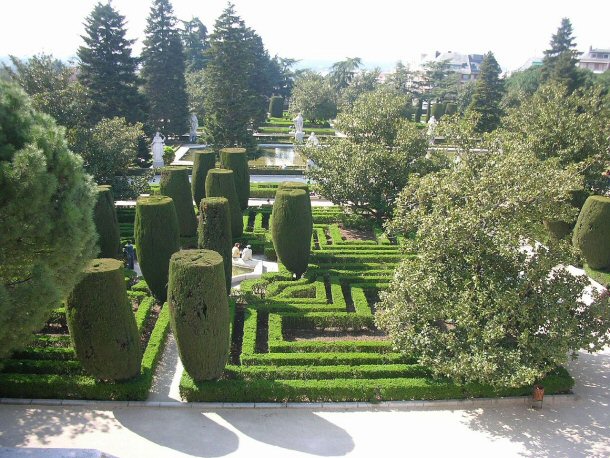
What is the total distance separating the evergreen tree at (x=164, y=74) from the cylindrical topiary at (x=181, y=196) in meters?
23.4

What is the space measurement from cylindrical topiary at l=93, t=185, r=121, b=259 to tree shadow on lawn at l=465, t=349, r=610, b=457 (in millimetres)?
12493

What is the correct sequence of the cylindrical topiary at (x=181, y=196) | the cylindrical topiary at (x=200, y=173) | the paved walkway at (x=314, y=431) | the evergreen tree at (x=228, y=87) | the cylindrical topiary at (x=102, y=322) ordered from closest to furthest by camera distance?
the paved walkway at (x=314, y=431) < the cylindrical topiary at (x=102, y=322) < the cylindrical topiary at (x=181, y=196) < the cylindrical topiary at (x=200, y=173) < the evergreen tree at (x=228, y=87)

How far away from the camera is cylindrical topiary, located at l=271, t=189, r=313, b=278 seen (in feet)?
58.3

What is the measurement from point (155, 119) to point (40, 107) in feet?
64.4

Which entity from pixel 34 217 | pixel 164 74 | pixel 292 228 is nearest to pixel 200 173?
pixel 292 228

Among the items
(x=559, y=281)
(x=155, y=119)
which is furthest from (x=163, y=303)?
(x=155, y=119)

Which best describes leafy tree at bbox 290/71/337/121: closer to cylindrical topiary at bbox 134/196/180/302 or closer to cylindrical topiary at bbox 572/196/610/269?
cylindrical topiary at bbox 572/196/610/269

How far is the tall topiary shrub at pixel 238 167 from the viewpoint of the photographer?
24891mm

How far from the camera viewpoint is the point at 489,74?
178 feet

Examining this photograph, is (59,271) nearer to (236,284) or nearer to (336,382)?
(336,382)

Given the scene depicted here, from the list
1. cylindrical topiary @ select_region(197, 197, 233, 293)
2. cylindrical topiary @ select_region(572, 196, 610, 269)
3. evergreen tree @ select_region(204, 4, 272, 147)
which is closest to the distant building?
evergreen tree @ select_region(204, 4, 272, 147)

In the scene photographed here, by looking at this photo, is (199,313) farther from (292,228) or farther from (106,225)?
(106,225)

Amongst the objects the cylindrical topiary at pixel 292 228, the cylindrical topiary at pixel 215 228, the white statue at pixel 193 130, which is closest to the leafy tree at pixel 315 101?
the white statue at pixel 193 130

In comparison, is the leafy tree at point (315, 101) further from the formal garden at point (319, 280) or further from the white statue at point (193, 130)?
the formal garden at point (319, 280)
